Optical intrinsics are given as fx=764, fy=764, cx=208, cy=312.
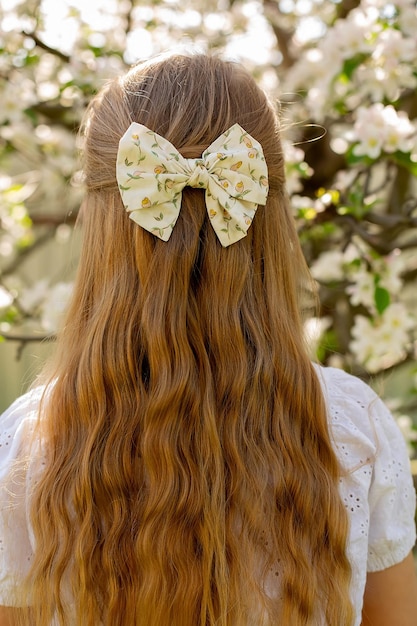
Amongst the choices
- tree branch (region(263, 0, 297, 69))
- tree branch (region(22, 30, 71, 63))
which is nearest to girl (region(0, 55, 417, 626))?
tree branch (region(22, 30, 71, 63))

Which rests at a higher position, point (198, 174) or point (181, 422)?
point (198, 174)

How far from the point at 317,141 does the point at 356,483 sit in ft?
4.12

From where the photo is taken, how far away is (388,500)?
1.03 metres

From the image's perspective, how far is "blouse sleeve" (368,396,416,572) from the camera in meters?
1.03

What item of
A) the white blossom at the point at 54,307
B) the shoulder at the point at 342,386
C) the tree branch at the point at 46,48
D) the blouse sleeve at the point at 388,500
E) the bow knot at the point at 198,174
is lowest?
the blouse sleeve at the point at 388,500

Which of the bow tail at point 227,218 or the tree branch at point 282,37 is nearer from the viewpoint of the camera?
the bow tail at point 227,218

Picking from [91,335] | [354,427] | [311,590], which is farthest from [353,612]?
[91,335]

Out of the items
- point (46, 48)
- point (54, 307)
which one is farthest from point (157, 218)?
point (46, 48)

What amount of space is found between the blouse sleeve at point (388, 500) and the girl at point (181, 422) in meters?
0.04

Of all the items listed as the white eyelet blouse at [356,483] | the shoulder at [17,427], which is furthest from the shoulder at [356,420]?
the shoulder at [17,427]

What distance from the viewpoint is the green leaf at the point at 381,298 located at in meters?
1.67

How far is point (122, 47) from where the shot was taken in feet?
7.00

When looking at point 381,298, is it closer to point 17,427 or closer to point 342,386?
point 342,386

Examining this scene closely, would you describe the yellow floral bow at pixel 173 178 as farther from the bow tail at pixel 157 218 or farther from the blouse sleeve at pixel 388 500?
the blouse sleeve at pixel 388 500
